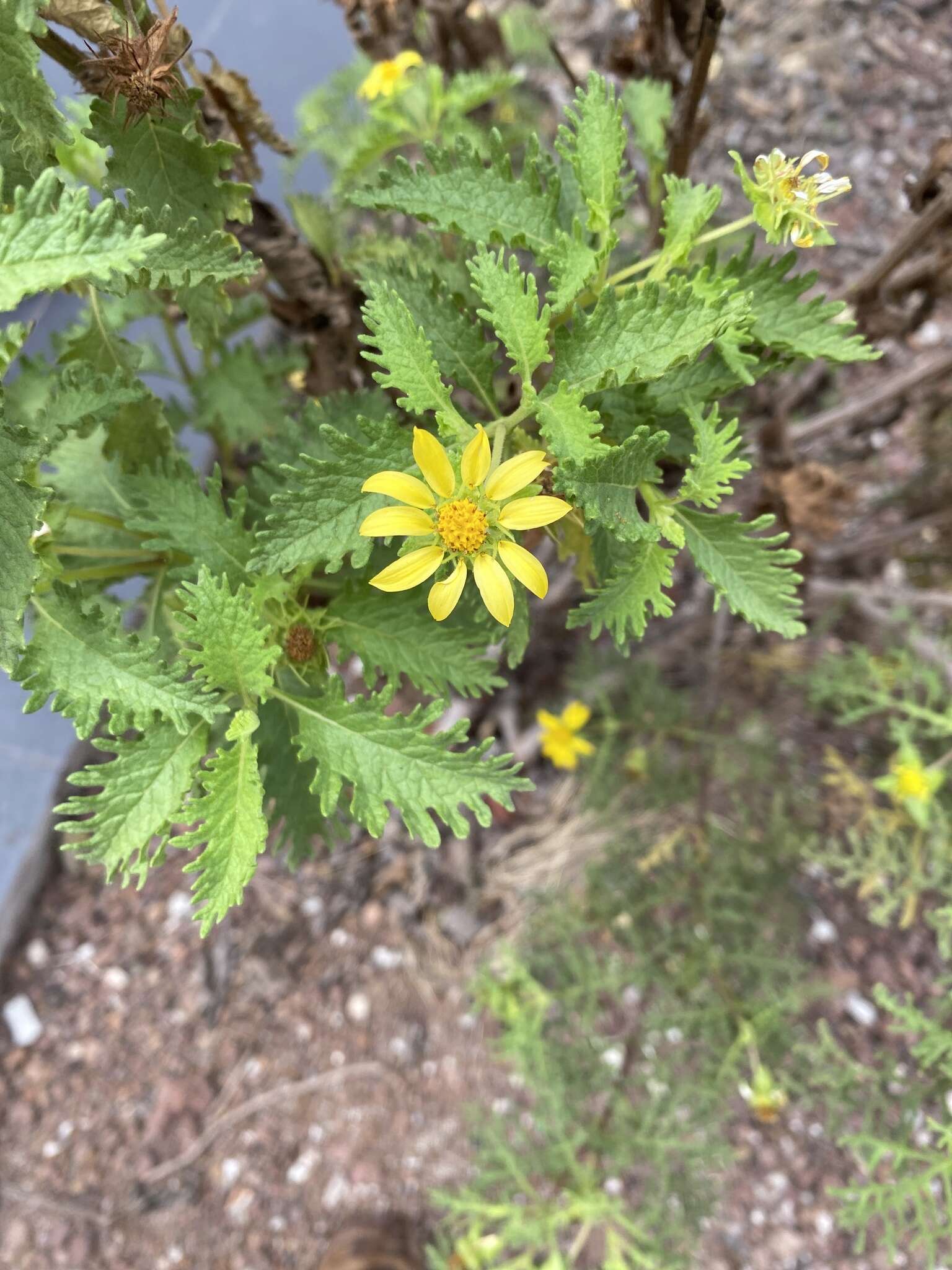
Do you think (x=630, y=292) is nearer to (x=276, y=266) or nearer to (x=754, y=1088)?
(x=276, y=266)

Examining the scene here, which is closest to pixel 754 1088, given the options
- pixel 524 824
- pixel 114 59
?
pixel 524 824

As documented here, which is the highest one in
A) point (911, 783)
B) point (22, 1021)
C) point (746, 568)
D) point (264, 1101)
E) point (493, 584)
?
point (493, 584)

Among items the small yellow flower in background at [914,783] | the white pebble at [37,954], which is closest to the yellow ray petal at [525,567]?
the small yellow flower in background at [914,783]

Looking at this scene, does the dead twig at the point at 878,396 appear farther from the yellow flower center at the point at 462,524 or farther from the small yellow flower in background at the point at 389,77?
the yellow flower center at the point at 462,524

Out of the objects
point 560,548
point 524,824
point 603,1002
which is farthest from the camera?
point 524,824

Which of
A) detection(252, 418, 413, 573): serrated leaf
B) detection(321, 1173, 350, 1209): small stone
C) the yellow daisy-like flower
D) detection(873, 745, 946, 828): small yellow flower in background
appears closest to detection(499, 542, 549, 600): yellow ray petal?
the yellow daisy-like flower

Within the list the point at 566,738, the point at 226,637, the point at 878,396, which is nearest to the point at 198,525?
the point at 226,637

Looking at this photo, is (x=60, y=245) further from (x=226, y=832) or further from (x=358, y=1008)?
(x=358, y=1008)
